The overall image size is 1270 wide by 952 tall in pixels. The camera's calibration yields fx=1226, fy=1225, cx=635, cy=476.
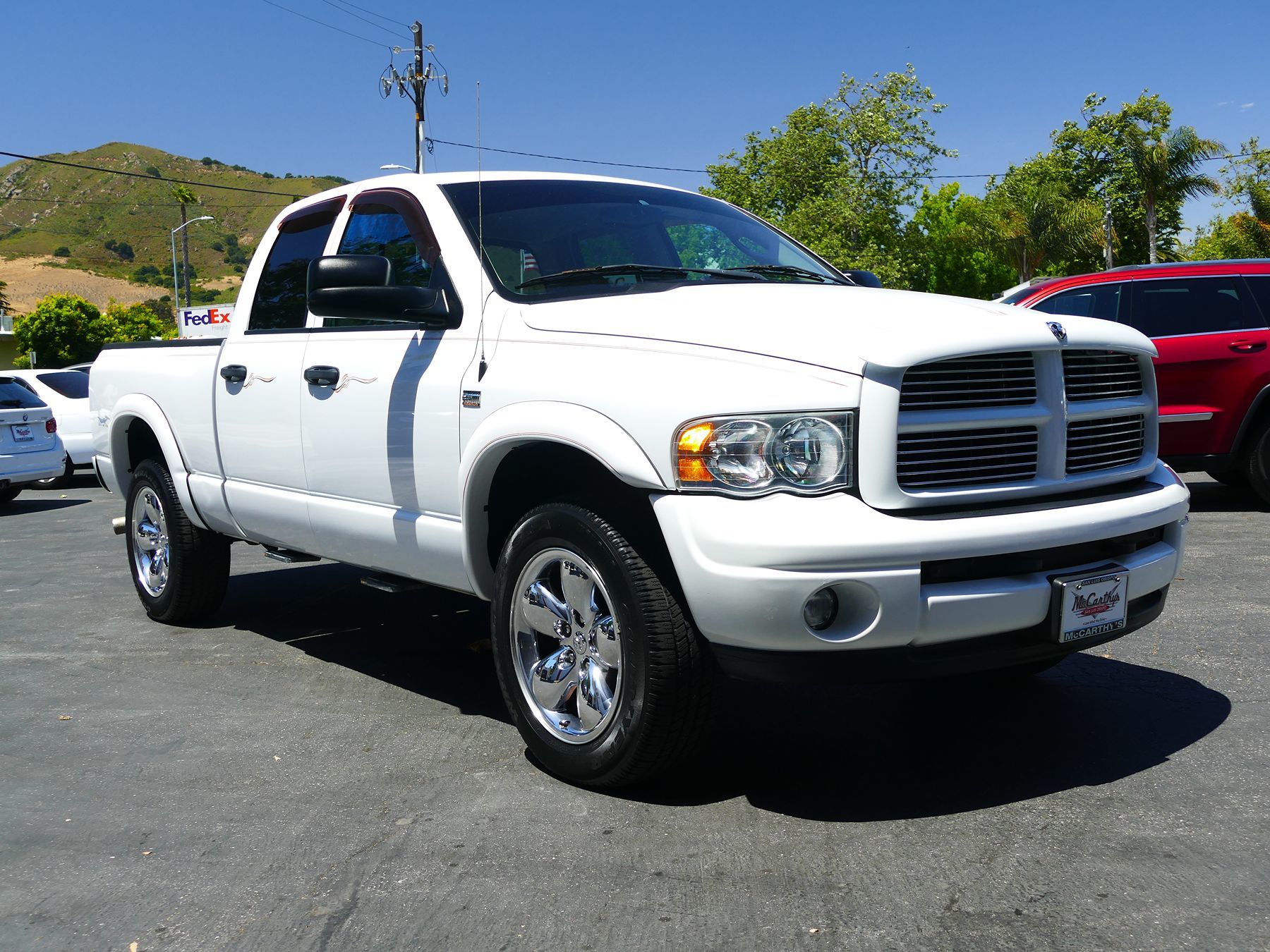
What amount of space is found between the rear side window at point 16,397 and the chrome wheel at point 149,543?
27.4 feet

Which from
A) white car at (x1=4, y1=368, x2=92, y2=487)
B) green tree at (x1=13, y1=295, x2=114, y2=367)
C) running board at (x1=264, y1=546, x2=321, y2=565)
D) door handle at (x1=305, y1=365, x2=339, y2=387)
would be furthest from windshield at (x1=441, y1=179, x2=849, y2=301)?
green tree at (x1=13, y1=295, x2=114, y2=367)

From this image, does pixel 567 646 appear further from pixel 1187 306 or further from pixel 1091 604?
pixel 1187 306

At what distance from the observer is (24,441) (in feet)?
45.8

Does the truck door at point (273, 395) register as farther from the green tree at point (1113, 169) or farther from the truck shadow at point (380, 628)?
the green tree at point (1113, 169)

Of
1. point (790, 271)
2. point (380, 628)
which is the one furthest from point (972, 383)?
point (380, 628)

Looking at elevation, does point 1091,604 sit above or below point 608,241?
below

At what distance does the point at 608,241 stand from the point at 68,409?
14.9m

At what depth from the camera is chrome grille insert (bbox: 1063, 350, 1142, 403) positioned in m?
3.85

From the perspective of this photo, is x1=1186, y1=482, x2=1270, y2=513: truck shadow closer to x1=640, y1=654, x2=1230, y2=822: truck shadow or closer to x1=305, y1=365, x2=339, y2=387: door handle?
x1=640, y1=654, x2=1230, y2=822: truck shadow

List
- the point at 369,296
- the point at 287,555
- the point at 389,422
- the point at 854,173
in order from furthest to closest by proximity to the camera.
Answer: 1. the point at 854,173
2. the point at 287,555
3. the point at 389,422
4. the point at 369,296

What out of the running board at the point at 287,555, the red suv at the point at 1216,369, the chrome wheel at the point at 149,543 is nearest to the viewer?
the running board at the point at 287,555

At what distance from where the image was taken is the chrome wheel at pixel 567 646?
3801 mm

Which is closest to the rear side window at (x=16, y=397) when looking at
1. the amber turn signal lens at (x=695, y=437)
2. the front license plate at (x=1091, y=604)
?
the amber turn signal lens at (x=695, y=437)

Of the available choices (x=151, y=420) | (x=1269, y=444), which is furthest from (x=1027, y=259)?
(x=151, y=420)
